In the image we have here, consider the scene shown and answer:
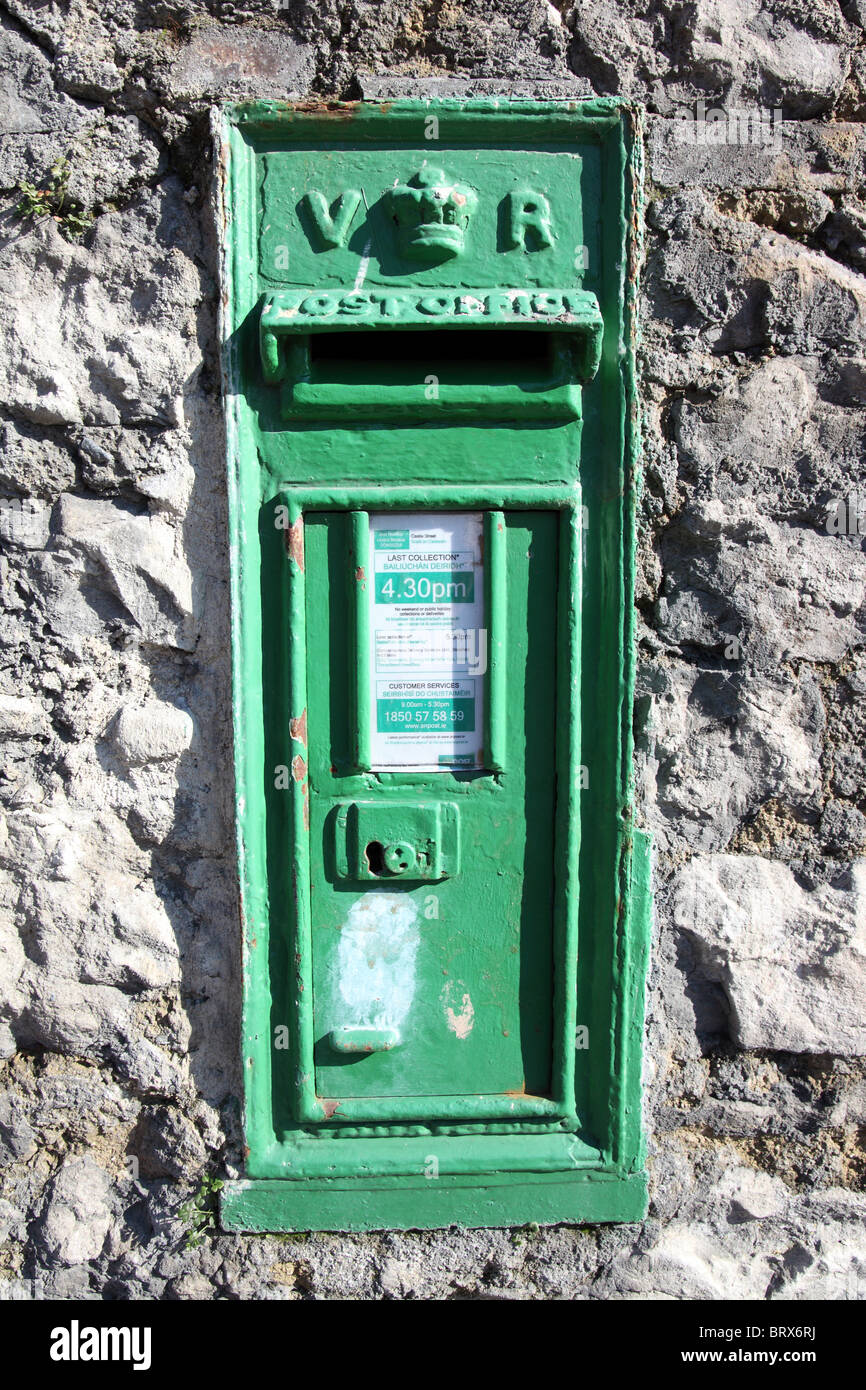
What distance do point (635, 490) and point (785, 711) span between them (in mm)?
496

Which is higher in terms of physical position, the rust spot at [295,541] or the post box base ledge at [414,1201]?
the rust spot at [295,541]

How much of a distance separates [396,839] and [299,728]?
10.1 inches

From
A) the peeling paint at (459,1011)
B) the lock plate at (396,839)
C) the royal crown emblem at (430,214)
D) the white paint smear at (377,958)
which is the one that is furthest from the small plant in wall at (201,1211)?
the royal crown emblem at (430,214)

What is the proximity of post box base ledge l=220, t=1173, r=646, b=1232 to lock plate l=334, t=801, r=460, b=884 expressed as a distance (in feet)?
1.85

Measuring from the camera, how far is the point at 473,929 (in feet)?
5.50

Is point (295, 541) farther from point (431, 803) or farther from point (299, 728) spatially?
point (431, 803)

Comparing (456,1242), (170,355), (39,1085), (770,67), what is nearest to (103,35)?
(170,355)

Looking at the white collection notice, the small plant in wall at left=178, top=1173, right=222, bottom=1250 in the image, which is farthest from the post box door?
the small plant in wall at left=178, top=1173, right=222, bottom=1250

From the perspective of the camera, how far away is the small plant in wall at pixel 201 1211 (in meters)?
1.71

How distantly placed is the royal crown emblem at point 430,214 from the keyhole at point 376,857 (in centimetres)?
101

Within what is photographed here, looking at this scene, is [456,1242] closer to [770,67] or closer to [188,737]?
[188,737]

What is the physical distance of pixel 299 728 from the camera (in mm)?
1624

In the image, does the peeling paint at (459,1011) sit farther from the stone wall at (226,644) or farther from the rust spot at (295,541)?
the rust spot at (295,541)

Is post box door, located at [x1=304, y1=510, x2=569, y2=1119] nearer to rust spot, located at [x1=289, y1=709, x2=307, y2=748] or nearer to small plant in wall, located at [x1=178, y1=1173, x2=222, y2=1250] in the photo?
rust spot, located at [x1=289, y1=709, x2=307, y2=748]
